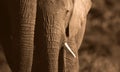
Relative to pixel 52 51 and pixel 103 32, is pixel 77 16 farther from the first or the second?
pixel 103 32

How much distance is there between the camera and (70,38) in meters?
2.35

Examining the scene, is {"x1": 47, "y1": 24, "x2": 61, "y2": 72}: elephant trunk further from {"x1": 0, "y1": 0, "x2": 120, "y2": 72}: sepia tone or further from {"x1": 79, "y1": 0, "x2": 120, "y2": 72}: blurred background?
{"x1": 79, "y1": 0, "x2": 120, "y2": 72}: blurred background

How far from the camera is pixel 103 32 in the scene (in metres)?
4.65

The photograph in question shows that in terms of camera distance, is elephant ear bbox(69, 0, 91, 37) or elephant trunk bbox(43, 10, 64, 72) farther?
elephant ear bbox(69, 0, 91, 37)

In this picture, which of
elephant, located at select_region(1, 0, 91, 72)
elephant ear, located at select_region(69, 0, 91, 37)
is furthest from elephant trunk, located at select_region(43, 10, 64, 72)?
elephant ear, located at select_region(69, 0, 91, 37)

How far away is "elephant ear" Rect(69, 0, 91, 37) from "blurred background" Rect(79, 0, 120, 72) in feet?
5.68

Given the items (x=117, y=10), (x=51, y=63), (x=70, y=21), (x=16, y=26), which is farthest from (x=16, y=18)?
(x=117, y=10)

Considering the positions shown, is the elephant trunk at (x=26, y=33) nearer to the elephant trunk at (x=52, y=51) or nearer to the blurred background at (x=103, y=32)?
the elephant trunk at (x=52, y=51)

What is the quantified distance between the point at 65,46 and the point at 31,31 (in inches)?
10.7

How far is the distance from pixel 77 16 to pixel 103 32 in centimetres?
224

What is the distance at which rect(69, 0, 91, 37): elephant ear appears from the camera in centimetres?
234

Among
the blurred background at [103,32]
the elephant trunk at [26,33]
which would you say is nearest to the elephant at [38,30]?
the elephant trunk at [26,33]

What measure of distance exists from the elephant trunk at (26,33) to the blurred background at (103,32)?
89.5 inches

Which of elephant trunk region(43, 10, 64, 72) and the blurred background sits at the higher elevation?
elephant trunk region(43, 10, 64, 72)
